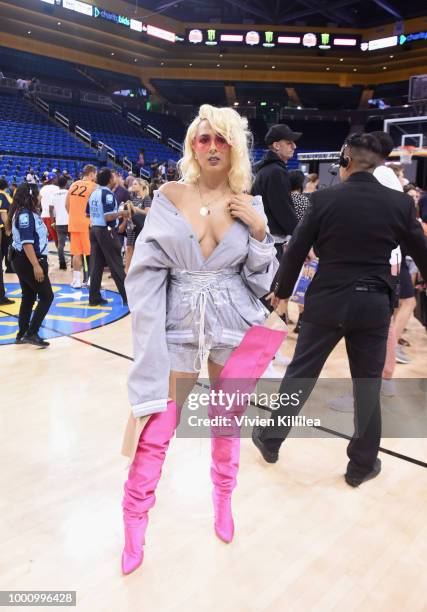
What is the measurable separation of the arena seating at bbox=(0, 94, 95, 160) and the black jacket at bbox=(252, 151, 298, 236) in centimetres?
1516

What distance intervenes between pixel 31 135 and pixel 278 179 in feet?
55.8

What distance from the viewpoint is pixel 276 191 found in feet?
10.2

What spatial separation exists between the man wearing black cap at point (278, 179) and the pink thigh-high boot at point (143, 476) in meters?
1.82

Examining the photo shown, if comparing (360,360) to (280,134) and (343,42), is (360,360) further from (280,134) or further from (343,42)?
(343,42)

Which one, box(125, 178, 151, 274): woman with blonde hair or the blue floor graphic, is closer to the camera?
the blue floor graphic

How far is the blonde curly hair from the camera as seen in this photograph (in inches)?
58.6

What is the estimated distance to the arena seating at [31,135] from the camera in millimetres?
16625

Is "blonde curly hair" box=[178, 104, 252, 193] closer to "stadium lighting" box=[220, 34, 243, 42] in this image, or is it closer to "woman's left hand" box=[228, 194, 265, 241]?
"woman's left hand" box=[228, 194, 265, 241]

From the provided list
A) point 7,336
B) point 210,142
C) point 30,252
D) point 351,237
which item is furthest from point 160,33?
point 210,142

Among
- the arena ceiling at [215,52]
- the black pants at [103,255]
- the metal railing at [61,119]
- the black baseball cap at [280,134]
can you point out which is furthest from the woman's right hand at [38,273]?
the metal railing at [61,119]

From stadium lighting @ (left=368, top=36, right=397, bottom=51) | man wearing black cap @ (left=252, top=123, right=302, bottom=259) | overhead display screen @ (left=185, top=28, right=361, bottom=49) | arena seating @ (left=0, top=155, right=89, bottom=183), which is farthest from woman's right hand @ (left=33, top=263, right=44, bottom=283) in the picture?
stadium lighting @ (left=368, top=36, right=397, bottom=51)

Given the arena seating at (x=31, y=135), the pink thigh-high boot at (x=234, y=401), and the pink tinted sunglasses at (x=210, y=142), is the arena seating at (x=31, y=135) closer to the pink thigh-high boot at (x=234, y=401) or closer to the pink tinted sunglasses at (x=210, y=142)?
the pink tinted sunglasses at (x=210, y=142)

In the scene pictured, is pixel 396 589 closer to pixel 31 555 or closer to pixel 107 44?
pixel 31 555

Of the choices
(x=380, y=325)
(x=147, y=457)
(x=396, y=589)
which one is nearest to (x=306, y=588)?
(x=396, y=589)
